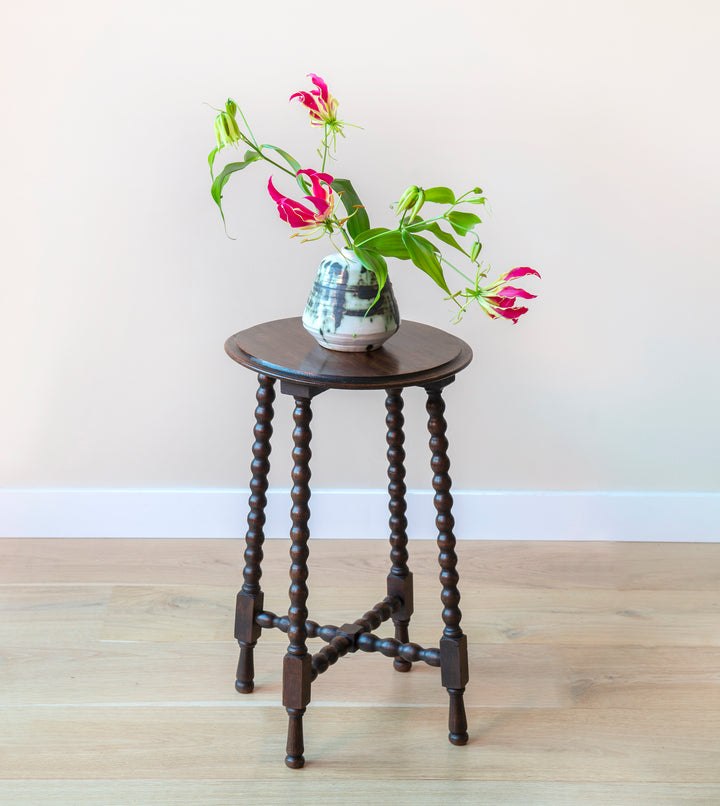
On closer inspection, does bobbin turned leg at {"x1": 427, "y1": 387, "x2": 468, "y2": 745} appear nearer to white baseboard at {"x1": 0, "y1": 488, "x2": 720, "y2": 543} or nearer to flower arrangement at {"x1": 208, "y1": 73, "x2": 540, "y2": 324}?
flower arrangement at {"x1": 208, "y1": 73, "x2": 540, "y2": 324}

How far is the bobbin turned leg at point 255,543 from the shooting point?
1.56 meters

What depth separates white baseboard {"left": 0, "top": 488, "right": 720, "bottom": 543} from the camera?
7.30ft

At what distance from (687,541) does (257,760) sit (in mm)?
1296

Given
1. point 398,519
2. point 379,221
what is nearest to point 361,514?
point 398,519

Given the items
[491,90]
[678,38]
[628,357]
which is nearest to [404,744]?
[628,357]

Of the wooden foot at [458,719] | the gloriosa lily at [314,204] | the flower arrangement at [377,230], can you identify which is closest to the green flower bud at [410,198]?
the flower arrangement at [377,230]

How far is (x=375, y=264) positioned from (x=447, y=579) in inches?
21.1

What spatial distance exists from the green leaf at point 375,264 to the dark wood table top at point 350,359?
11cm

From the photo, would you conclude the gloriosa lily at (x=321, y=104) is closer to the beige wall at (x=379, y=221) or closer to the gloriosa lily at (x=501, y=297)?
the gloriosa lily at (x=501, y=297)

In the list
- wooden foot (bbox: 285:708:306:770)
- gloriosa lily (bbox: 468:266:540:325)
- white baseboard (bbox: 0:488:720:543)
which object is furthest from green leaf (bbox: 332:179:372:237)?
white baseboard (bbox: 0:488:720:543)

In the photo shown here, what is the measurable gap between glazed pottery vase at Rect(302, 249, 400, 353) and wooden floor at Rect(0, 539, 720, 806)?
68 cm

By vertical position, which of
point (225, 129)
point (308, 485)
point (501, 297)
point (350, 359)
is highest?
point (225, 129)

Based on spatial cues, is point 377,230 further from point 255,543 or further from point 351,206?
point 255,543

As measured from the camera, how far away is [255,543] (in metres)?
1.62
